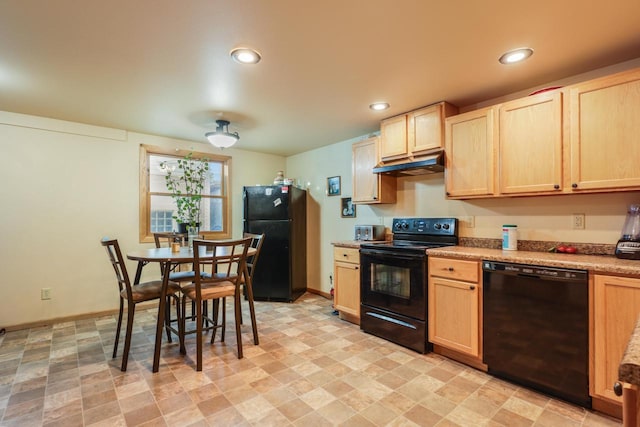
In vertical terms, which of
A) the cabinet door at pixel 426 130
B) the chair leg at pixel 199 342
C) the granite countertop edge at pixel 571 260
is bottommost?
the chair leg at pixel 199 342

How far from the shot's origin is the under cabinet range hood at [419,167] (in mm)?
2850

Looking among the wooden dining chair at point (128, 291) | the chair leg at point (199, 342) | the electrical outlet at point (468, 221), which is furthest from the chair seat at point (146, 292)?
the electrical outlet at point (468, 221)

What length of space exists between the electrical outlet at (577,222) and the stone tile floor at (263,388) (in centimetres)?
123

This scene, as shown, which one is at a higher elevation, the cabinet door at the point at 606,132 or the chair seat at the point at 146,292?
the cabinet door at the point at 606,132

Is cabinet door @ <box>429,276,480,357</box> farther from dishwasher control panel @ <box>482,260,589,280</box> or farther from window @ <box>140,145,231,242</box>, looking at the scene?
window @ <box>140,145,231,242</box>

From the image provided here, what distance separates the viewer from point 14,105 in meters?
2.98

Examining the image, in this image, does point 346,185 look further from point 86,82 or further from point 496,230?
point 86,82

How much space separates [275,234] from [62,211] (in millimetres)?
2439

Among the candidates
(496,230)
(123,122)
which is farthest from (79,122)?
(496,230)

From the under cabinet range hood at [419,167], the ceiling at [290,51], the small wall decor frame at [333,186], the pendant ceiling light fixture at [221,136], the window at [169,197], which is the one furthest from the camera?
the small wall decor frame at [333,186]

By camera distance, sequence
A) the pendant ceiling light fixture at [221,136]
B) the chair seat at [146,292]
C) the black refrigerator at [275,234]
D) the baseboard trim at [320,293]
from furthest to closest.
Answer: the baseboard trim at [320,293] < the black refrigerator at [275,234] < the pendant ceiling light fixture at [221,136] < the chair seat at [146,292]

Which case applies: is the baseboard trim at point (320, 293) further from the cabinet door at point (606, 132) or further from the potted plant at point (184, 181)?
the cabinet door at point (606, 132)

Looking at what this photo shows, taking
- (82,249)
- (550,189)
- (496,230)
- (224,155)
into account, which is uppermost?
(224,155)

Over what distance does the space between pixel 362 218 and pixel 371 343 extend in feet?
5.37
